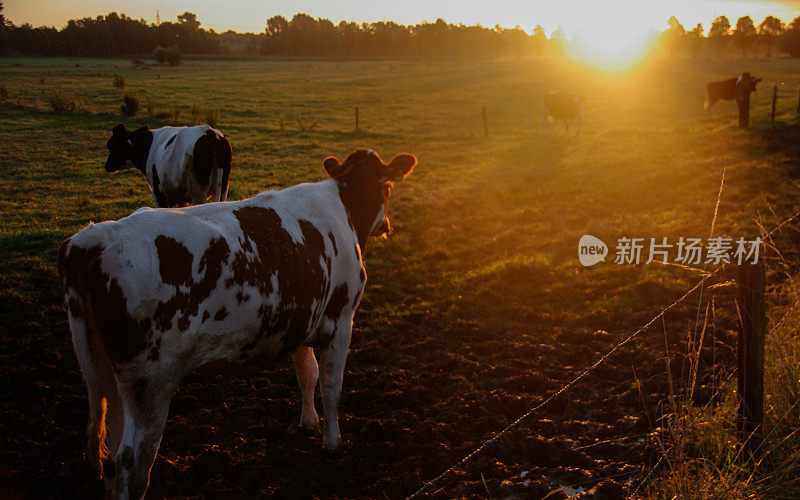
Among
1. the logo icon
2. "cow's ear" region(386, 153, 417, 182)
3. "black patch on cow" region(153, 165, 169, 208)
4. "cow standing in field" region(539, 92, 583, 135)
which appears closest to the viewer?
"cow's ear" region(386, 153, 417, 182)

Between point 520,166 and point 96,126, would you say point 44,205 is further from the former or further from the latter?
point 520,166

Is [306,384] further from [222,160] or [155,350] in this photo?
[222,160]

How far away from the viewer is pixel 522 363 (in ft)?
18.4

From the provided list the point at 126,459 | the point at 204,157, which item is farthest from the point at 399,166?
the point at 204,157

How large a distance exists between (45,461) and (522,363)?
4.30m

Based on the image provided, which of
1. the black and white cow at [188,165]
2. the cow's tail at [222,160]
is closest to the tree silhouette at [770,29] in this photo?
the cow's tail at [222,160]

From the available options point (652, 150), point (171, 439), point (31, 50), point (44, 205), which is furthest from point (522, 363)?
point (31, 50)

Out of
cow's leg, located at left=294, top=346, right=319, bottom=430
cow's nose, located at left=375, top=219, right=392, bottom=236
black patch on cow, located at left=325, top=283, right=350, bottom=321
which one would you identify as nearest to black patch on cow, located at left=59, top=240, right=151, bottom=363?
black patch on cow, located at left=325, top=283, right=350, bottom=321

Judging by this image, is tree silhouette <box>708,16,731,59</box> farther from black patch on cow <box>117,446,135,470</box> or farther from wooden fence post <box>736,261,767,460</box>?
black patch on cow <box>117,446,135,470</box>

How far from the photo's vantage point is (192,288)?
118 inches

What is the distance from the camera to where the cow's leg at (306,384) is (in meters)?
4.57

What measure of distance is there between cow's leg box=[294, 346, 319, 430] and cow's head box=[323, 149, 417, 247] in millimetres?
1140

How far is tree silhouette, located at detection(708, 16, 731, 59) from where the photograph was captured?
3957 inches

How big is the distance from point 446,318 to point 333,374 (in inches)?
112
